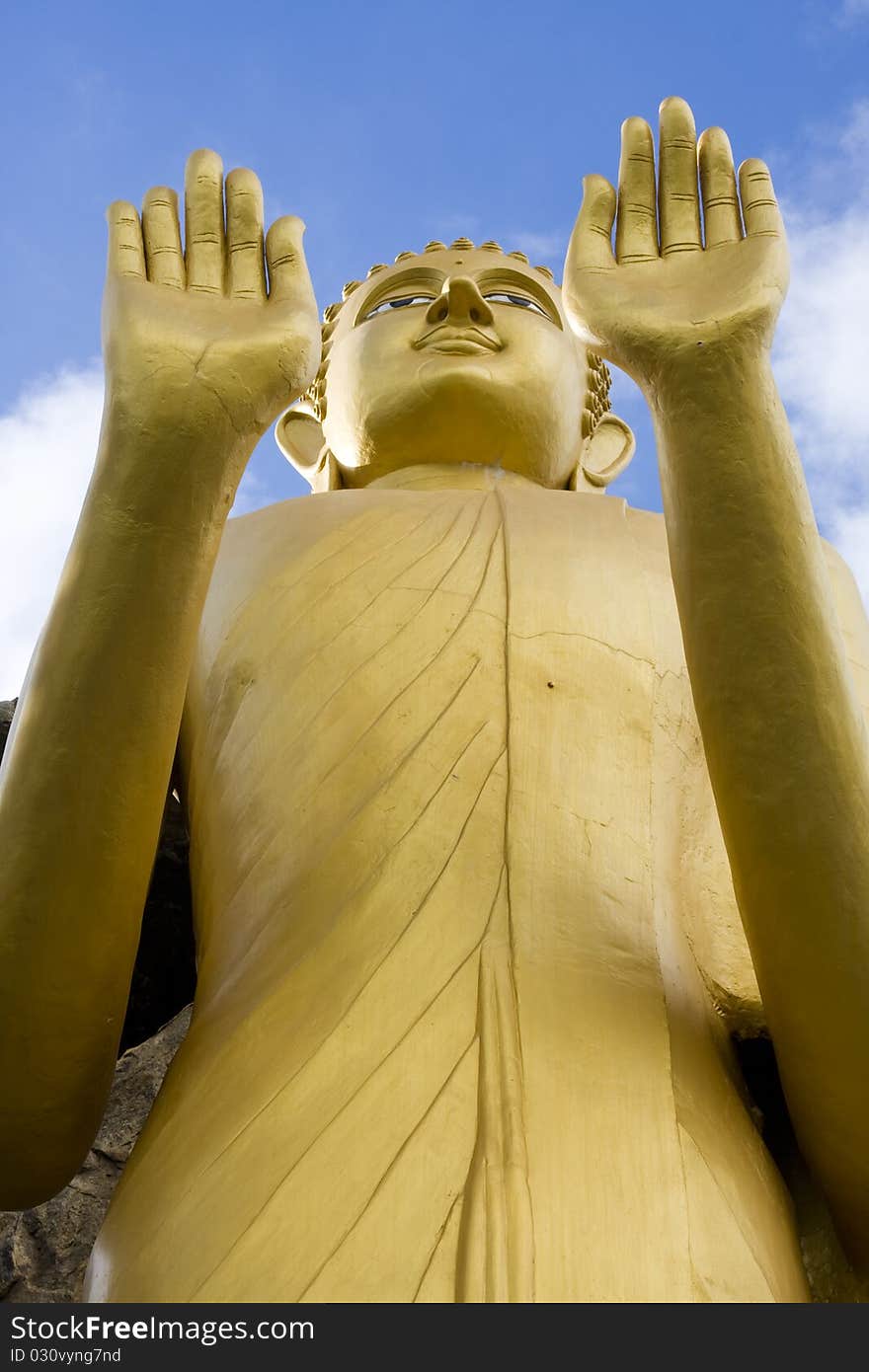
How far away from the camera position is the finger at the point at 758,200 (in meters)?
2.97

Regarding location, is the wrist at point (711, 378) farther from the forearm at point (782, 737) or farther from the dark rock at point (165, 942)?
the dark rock at point (165, 942)

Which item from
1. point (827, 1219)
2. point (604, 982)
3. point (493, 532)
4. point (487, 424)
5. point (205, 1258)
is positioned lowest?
point (205, 1258)

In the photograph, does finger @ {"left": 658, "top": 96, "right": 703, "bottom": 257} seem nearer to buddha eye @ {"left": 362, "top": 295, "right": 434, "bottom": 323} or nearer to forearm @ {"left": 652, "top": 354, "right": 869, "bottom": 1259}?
forearm @ {"left": 652, "top": 354, "right": 869, "bottom": 1259}

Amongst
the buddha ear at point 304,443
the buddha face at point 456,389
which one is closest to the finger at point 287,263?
the buddha face at point 456,389

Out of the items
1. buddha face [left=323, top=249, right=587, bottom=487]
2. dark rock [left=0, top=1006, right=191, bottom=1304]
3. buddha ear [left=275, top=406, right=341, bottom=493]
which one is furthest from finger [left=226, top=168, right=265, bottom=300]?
dark rock [left=0, top=1006, right=191, bottom=1304]

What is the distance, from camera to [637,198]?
3027mm

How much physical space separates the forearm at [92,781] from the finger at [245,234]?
0.35m

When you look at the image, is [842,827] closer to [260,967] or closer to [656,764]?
[656,764]

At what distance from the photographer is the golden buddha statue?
2398 mm

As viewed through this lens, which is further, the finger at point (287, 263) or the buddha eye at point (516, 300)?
the buddha eye at point (516, 300)
